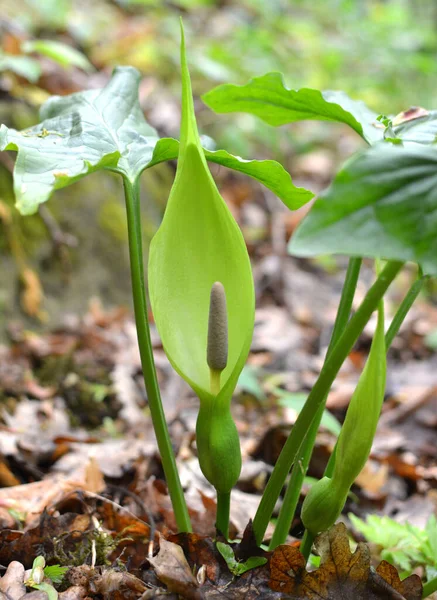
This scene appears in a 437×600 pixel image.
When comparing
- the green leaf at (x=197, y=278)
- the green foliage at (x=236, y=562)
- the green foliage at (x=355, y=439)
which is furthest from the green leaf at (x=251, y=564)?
the green leaf at (x=197, y=278)

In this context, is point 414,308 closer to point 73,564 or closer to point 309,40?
point 73,564

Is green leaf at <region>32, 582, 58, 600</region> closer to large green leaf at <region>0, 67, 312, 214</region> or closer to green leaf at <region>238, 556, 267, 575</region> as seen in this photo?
green leaf at <region>238, 556, 267, 575</region>

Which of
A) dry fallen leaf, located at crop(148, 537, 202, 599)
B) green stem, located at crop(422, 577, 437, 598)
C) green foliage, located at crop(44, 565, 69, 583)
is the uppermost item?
green stem, located at crop(422, 577, 437, 598)

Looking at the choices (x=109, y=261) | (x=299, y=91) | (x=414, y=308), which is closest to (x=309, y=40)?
(x=414, y=308)

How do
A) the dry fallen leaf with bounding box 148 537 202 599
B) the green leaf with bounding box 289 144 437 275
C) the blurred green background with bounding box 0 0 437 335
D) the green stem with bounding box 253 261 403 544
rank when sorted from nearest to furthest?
the green leaf with bounding box 289 144 437 275 → the green stem with bounding box 253 261 403 544 → the dry fallen leaf with bounding box 148 537 202 599 → the blurred green background with bounding box 0 0 437 335

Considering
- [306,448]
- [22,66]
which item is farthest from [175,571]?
[22,66]

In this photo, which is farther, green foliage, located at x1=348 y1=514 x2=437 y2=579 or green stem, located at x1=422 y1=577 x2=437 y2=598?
green foliage, located at x1=348 y1=514 x2=437 y2=579

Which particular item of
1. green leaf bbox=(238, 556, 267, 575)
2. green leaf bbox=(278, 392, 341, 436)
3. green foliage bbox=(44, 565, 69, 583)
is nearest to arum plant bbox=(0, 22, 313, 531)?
green leaf bbox=(238, 556, 267, 575)
